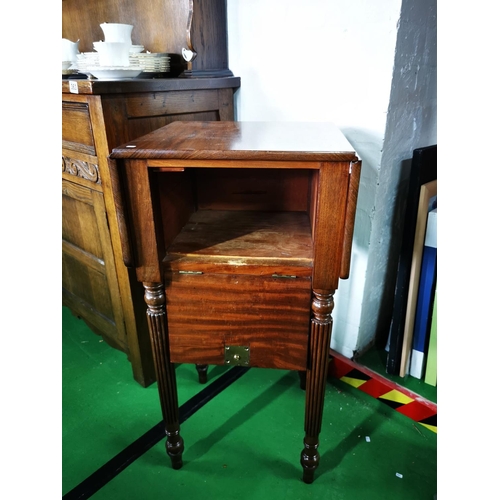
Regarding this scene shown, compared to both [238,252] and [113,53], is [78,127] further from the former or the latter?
[238,252]

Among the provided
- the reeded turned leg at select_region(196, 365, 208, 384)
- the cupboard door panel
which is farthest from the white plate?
the reeded turned leg at select_region(196, 365, 208, 384)

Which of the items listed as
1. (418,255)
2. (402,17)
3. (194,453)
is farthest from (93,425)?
(402,17)

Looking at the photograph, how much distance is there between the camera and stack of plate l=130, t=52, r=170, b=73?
4.08 ft

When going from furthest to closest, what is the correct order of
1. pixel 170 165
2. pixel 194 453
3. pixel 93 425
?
pixel 93 425
pixel 194 453
pixel 170 165

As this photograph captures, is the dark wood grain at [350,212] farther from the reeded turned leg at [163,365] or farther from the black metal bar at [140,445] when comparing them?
the black metal bar at [140,445]

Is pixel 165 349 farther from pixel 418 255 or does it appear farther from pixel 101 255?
pixel 418 255

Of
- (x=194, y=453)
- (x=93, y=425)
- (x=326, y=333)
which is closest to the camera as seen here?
(x=326, y=333)

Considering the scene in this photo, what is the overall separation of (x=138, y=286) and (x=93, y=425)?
1.69ft

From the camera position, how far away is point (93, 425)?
4.43 feet

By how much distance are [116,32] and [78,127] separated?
0.31m

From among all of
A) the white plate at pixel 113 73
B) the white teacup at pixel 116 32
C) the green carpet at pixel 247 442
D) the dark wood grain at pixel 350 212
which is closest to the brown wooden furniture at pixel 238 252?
the dark wood grain at pixel 350 212

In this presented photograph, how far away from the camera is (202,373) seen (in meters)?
1.50

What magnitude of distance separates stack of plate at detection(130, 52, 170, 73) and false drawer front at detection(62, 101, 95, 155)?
9.8 inches

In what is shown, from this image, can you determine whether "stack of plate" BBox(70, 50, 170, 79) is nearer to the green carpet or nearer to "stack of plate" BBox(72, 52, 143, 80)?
"stack of plate" BBox(72, 52, 143, 80)
